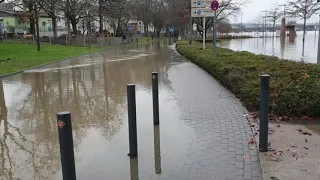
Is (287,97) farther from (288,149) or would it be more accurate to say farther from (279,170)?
(279,170)

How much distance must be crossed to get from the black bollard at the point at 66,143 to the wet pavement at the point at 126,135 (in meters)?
0.91

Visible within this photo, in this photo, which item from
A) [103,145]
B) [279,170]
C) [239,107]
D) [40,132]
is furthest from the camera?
[239,107]

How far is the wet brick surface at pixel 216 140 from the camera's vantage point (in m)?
4.20

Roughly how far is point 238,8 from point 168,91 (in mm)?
35440

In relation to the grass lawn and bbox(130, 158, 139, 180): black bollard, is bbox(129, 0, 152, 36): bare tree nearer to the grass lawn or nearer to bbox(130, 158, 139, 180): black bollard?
the grass lawn

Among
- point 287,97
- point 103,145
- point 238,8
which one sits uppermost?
point 238,8

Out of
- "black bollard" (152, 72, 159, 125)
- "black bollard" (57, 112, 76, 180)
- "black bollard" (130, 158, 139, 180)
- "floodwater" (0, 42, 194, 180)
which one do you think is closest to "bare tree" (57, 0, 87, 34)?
"floodwater" (0, 42, 194, 180)

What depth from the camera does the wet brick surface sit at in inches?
165

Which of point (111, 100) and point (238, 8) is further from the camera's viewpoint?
point (238, 8)

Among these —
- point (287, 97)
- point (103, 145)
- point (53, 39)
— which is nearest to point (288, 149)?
point (287, 97)

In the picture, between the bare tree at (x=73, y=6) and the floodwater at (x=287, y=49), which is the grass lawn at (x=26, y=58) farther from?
the floodwater at (x=287, y=49)

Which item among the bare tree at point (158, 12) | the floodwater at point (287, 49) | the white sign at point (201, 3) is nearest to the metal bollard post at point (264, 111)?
the floodwater at point (287, 49)

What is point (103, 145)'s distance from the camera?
5.40 meters

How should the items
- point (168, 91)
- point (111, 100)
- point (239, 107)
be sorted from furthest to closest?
point (168, 91)
point (111, 100)
point (239, 107)
